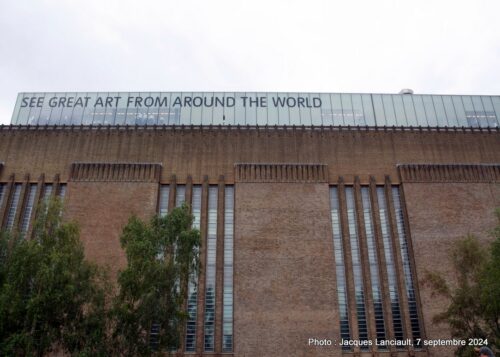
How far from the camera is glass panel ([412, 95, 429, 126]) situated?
33688mm

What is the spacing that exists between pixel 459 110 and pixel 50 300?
31622mm

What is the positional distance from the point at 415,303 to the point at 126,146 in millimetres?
20881

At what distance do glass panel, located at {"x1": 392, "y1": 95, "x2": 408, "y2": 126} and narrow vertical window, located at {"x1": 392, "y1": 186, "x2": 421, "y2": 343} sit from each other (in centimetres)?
670

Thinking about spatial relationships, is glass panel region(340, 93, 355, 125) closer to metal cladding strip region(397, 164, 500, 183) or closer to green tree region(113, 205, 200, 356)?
metal cladding strip region(397, 164, 500, 183)

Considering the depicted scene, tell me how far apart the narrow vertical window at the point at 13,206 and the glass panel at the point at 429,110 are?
1165 inches

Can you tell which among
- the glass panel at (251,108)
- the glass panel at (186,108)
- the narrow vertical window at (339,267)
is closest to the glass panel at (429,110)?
the narrow vertical window at (339,267)

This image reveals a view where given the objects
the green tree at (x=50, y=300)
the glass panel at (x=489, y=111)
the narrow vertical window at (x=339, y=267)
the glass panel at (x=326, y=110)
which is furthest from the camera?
the glass panel at (x=489, y=111)

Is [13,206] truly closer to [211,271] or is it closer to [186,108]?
[211,271]

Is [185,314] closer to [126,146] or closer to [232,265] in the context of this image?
[232,265]

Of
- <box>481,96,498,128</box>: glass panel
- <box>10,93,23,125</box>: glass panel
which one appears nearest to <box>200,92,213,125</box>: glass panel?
<box>10,93,23,125</box>: glass panel

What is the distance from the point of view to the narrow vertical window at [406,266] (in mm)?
25609

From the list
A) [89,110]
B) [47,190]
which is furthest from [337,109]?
[47,190]

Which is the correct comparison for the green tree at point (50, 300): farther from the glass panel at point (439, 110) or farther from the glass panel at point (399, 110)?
the glass panel at point (439, 110)

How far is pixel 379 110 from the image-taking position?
3422 centimetres
